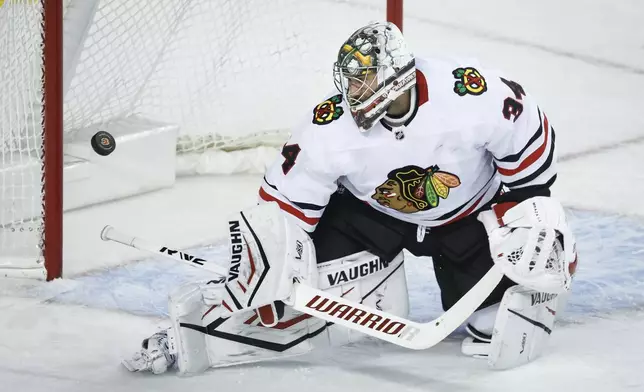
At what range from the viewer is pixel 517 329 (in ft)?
8.02

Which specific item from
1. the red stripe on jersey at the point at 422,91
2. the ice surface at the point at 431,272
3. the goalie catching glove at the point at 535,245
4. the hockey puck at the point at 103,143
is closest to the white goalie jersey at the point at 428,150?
the red stripe on jersey at the point at 422,91

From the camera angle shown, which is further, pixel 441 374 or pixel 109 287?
pixel 109 287

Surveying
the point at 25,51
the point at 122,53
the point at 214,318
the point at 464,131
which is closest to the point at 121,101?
the point at 122,53

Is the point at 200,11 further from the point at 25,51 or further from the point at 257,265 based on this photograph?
the point at 257,265

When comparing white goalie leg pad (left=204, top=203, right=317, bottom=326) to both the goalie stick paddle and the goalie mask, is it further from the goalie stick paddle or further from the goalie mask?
the goalie mask

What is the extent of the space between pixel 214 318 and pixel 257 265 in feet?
0.69

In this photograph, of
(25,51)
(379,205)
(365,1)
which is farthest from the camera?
(365,1)

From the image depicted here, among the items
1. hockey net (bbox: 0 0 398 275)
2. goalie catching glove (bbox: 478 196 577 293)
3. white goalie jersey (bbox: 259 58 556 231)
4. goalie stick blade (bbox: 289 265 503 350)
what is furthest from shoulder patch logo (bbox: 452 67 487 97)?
hockey net (bbox: 0 0 398 275)

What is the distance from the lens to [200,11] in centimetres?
365

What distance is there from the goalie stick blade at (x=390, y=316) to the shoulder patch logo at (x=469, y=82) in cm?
34

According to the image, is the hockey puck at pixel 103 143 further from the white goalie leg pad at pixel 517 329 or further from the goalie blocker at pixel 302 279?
the white goalie leg pad at pixel 517 329

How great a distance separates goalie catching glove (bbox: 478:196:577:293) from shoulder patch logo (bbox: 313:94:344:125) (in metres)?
0.39

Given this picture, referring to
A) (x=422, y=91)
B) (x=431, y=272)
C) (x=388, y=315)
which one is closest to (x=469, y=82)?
(x=422, y=91)

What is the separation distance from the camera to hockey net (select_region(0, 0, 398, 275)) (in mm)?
3201
